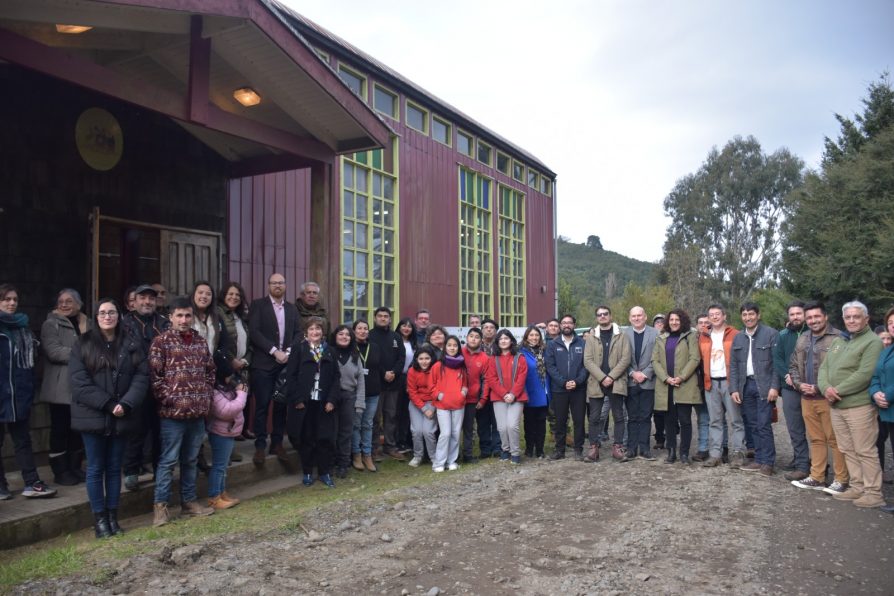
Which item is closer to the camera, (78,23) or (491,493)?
(78,23)

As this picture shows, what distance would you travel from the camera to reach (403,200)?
11531 mm

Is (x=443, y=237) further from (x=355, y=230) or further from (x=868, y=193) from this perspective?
(x=868, y=193)

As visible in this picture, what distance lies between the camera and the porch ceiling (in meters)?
4.85

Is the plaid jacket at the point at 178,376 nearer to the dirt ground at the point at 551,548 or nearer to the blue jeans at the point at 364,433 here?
the dirt ground at the point at 551,548

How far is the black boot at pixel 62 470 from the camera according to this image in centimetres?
530

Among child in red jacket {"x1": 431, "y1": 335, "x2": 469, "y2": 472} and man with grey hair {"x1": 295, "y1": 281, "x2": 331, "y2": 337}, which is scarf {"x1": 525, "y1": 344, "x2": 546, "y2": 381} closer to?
child in red jacket {"x1": 431, "y1": 335, "x2": 469, "y2": 472}

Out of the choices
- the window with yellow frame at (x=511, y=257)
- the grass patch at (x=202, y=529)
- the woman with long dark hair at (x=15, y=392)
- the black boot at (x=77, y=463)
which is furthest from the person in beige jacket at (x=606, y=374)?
the window with yellow frame at (x=511, y=257)

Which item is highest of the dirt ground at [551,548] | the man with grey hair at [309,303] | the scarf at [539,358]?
the man with grey hair at [309,303]

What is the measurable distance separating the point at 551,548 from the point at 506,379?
10.6 feet

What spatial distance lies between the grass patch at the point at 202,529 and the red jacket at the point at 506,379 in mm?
A: 976

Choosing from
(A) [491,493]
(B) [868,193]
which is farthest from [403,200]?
(B) [868,193]

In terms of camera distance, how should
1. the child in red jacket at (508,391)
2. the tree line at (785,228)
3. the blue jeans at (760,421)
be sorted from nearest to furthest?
the blue jeans at (760,421), the child in red jacket at (508,391), the tree line at (785,228)

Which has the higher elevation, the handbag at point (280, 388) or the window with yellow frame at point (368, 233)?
the window with yellow frame at point (368, 233)

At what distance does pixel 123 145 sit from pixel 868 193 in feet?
66.8
